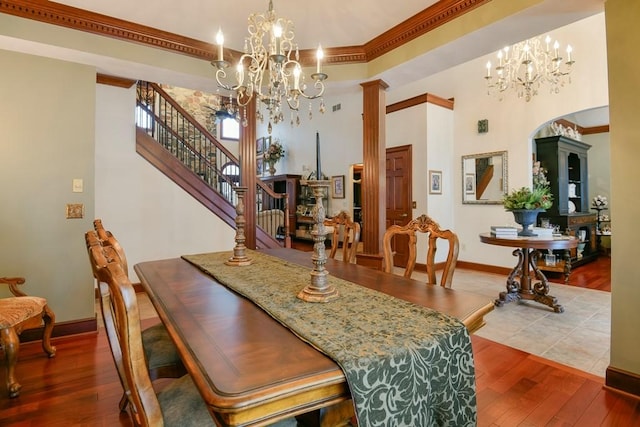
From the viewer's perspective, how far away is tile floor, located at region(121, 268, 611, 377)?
2551 millimetres

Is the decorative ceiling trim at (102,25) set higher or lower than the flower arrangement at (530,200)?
higher

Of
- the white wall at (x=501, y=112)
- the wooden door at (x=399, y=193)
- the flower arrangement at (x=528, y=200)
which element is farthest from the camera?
the wooden door at (x=399, y=193)

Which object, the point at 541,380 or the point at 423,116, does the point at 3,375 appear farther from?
the point at 423,116

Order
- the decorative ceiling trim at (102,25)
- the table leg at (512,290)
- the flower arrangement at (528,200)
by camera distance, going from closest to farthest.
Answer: the decorative ceiling trim at (102,25) → the flower arrangement at (528,200) → the table leg at (512,290)

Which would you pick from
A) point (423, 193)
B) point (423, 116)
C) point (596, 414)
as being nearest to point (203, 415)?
point (596, 414)

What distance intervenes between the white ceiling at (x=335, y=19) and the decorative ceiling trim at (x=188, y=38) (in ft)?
0.23

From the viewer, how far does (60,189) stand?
2.87 meters

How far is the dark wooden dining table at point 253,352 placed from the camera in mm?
733

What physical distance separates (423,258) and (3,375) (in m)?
5.43

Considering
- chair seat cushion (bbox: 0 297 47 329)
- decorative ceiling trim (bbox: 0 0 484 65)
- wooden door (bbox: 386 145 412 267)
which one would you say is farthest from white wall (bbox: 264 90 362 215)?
chair seat cushion (bbox: 0 297 47 329)

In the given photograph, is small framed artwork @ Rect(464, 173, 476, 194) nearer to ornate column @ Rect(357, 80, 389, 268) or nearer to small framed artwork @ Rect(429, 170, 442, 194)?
small framed artwork @ Rect(429, 170, 442, 194)

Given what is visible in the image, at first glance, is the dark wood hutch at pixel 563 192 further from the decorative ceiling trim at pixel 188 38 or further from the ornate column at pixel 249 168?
the ornate column at pixel 249 168

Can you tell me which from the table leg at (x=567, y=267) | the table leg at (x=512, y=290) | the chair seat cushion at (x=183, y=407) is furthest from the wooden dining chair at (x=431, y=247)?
the table leg at (x=567, y=267)

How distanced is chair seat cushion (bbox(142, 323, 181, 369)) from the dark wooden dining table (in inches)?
11.6
